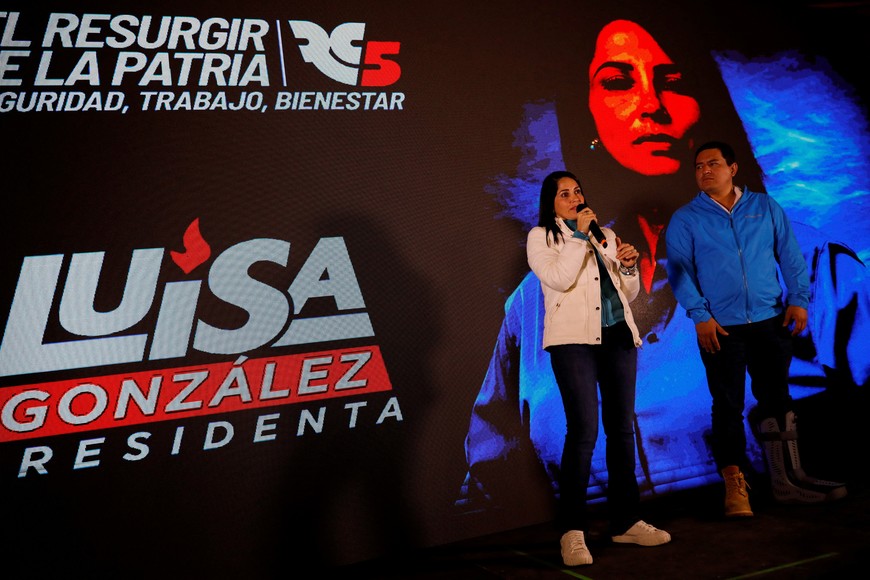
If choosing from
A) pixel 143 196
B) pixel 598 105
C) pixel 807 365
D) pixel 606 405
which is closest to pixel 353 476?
pixel 606 405

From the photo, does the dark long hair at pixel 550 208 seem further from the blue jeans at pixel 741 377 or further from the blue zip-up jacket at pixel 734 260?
the blue jeans at pixel 741 377

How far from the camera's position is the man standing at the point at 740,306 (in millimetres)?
3158

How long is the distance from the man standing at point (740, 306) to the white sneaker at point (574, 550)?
0.83 meters

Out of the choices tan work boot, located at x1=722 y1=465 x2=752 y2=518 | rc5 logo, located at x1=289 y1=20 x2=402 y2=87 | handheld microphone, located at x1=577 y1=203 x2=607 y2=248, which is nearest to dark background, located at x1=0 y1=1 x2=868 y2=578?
rc5 logo, located at x1=289 y1=20 x2=402 y2=87

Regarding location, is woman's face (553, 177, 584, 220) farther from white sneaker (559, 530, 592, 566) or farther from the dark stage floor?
the dark stage floor

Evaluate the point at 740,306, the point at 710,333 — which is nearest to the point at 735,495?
the point at 710,333

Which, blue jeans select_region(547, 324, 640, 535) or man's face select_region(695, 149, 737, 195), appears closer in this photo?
blue jeans select_region(547, 324, 640, 535)

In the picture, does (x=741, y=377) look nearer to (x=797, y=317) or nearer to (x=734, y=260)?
(x=797, y=317)

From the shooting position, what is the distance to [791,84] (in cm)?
433

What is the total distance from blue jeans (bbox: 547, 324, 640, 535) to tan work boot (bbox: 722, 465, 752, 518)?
0.52 metres

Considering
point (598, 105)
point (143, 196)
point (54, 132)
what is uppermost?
point (598, 105)

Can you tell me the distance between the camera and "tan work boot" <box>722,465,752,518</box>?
303 cm

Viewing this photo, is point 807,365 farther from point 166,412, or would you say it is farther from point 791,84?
point 166,412

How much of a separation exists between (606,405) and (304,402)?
1255 mm
